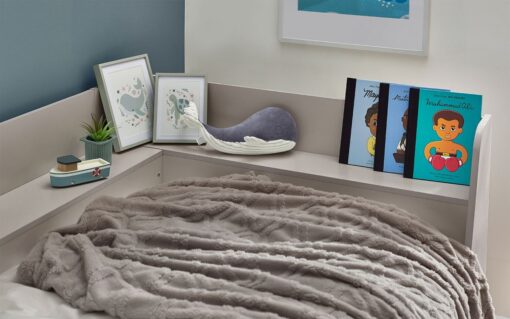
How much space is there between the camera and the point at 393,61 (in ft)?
8.89

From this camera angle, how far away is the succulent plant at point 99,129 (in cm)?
241

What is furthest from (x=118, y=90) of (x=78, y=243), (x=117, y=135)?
(x=78, y=243)

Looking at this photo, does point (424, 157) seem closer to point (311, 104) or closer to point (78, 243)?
point (311, 104)

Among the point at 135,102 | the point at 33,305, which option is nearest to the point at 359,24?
the point at 135,102

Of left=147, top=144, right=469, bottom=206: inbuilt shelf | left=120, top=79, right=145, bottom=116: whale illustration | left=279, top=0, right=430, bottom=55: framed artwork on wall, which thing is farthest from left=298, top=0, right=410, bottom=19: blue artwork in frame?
left=120, top=79, right=145, bottom=116: whale illustration

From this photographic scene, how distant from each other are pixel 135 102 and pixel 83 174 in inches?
17.1

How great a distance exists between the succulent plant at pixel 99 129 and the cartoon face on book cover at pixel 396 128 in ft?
2.79

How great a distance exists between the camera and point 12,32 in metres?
2.25

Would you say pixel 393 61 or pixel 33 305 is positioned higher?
pixel 393 61

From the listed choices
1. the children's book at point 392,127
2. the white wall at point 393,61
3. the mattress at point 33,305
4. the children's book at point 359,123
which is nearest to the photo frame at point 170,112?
the white wall at point 393,61

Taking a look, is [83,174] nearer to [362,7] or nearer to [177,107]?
[177,107]

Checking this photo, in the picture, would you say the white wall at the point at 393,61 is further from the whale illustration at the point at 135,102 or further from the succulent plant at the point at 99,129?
the succulent plant at the point at 99,129

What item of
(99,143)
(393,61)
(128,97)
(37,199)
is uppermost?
(393,61)

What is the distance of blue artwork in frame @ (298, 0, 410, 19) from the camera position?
2.64 m
